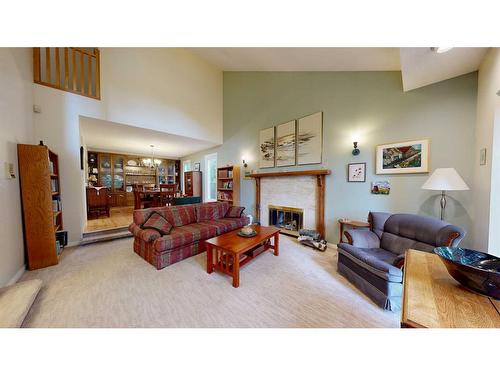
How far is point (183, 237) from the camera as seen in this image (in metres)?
2.43

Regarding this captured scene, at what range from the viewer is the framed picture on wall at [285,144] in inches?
143

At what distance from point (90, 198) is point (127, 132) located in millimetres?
2044

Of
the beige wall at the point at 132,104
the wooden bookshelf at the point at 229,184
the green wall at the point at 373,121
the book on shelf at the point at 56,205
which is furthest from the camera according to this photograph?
the wooden bookshelf at the point at 229,184

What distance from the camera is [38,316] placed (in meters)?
1.41

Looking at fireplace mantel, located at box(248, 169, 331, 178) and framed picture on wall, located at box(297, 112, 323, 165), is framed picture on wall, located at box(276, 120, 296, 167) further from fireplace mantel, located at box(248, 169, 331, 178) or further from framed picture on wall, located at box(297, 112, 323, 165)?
fireplace mantel, located at box(248, 169, 331, 178)

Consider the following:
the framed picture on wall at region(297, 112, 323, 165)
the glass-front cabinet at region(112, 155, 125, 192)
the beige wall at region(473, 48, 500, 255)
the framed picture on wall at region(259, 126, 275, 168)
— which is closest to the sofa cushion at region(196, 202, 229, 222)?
the framed picture on wall at region(259, 126, 275, 168)

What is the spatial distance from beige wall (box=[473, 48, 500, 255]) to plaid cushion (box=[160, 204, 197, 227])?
3.74 meters

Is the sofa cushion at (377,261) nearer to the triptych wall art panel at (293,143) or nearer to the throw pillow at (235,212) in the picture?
the triptych wall art panel at (293,143)

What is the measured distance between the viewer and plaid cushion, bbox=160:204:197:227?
2879 millimetres

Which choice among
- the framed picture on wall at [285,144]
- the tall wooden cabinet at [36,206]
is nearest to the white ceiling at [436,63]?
the framed picture on wall at [285,144]

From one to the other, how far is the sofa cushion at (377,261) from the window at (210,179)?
457cm

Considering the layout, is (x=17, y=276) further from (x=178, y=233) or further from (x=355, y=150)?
(x=355, y=150)

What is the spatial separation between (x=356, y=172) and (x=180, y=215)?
3.11 m
